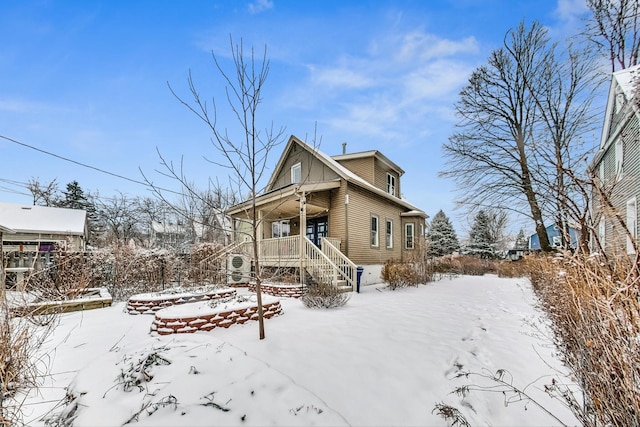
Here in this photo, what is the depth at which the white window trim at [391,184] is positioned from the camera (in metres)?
16.4

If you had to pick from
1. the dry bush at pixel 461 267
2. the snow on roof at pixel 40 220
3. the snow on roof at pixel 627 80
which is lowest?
the dry bush at pixel 461 267

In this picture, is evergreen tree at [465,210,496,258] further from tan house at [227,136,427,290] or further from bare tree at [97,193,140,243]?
bare tree at [97,193,140,243]

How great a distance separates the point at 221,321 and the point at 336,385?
2.91 meters

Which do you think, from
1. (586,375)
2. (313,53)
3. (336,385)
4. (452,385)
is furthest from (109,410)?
(313,53)

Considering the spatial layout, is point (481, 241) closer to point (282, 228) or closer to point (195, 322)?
point (282, 228)

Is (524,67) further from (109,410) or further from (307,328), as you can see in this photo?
(109,410)

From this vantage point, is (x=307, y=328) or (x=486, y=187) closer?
(x=307, y=328)

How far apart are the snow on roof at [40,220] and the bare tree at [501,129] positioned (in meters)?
22.9

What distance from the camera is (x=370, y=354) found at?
3.83 metres

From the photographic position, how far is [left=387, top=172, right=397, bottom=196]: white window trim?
646 inches

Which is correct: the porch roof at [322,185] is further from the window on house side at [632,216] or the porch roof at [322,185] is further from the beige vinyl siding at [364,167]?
the window on house side at [632,216]

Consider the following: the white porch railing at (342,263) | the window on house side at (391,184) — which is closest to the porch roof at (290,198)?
the white porch railing at (342,263)

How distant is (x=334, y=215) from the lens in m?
12.2

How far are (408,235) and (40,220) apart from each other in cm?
2330
